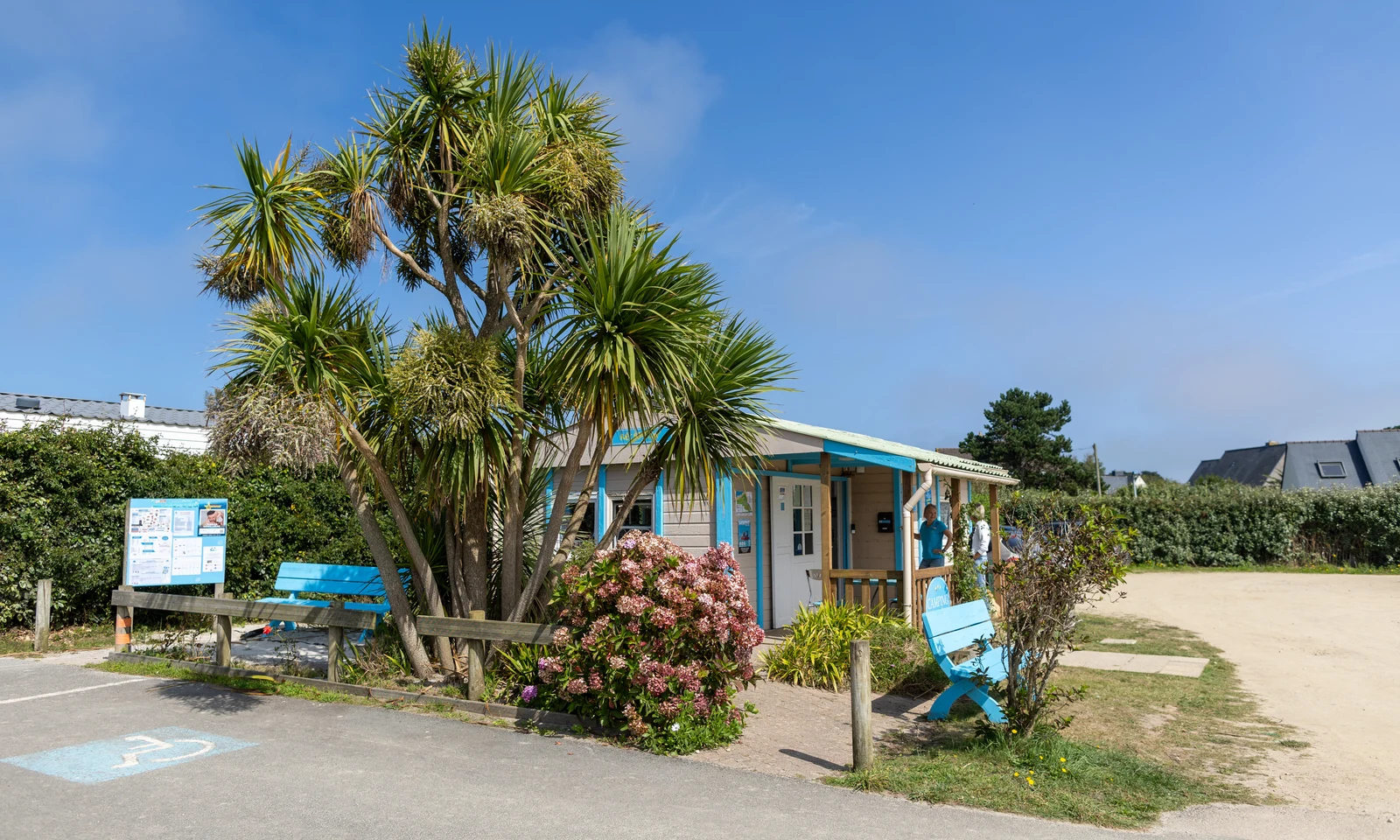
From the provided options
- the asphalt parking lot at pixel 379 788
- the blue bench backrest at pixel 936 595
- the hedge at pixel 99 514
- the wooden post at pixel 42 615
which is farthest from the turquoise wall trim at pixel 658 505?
the wooden post at pixel 42 615

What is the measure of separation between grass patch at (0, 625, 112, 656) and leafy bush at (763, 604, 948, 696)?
27.4ft

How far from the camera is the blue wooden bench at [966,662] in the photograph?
6652 mm

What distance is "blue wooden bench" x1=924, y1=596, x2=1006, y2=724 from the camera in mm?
6652

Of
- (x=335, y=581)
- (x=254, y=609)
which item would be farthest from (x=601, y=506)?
(x=254, y=609)

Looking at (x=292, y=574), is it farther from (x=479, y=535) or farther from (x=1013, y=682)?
(x=1013, y=682)

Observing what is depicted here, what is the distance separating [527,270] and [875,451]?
466 cm

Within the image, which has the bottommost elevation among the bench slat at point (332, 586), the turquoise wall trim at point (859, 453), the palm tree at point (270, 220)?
the bench slat at point (332, 586)

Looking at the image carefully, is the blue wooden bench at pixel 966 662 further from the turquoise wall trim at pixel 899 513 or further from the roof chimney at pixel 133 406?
the roof chimney at pixel 133 406

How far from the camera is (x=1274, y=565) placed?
24.9m

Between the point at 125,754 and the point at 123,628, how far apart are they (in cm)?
507

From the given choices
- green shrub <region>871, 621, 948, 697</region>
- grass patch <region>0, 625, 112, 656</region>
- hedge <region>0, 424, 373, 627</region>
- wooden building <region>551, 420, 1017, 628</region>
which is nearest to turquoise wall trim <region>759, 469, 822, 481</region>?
wooden building <region>551, 420, 1017, 628</region>

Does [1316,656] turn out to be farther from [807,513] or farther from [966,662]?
[966,662]

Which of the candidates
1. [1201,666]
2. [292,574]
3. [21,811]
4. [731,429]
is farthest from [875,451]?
[21,811]

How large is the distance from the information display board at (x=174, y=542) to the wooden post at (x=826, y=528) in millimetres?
7286
